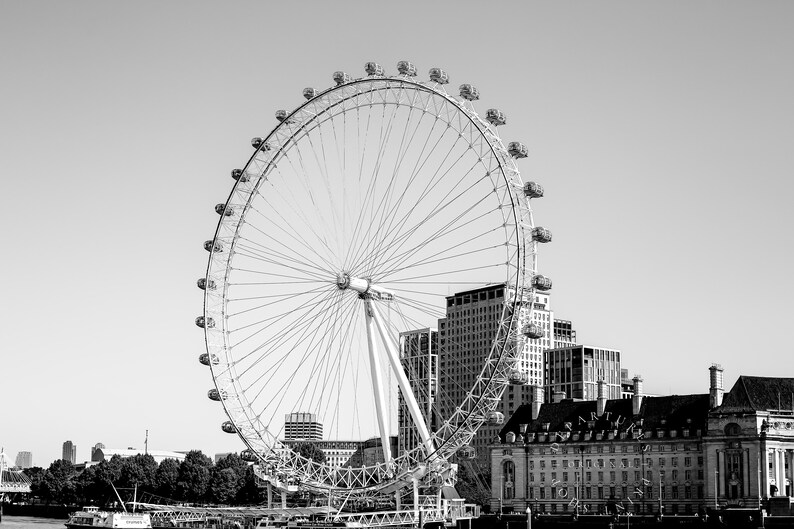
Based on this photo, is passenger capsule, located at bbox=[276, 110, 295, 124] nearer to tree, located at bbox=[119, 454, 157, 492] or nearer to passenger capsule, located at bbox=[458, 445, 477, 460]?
passenger capsule, located at bbox=[458, 445, 477, 460]

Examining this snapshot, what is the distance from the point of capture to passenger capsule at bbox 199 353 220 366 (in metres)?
94.1

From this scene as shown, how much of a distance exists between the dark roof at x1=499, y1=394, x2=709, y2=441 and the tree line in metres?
49.2

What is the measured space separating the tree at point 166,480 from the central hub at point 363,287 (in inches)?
3896

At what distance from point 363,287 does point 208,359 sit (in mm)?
19632

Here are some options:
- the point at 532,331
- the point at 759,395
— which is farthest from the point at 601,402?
the point at 532,331

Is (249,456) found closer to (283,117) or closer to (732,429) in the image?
(283,117)

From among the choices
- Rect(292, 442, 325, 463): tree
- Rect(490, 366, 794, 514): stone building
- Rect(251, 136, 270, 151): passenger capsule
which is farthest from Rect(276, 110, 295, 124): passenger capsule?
Rect(292, 442, 325, 463): tree

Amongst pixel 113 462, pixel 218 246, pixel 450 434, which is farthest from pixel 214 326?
pixel 113 462

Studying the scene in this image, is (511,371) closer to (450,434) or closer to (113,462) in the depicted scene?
(450,434)

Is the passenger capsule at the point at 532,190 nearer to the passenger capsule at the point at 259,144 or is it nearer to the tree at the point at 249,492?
the passenger capsule at the point at 259,144

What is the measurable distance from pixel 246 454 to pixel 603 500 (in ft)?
155

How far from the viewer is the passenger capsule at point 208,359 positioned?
94125 mm

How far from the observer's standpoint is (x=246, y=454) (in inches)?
3698

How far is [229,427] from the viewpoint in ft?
307
